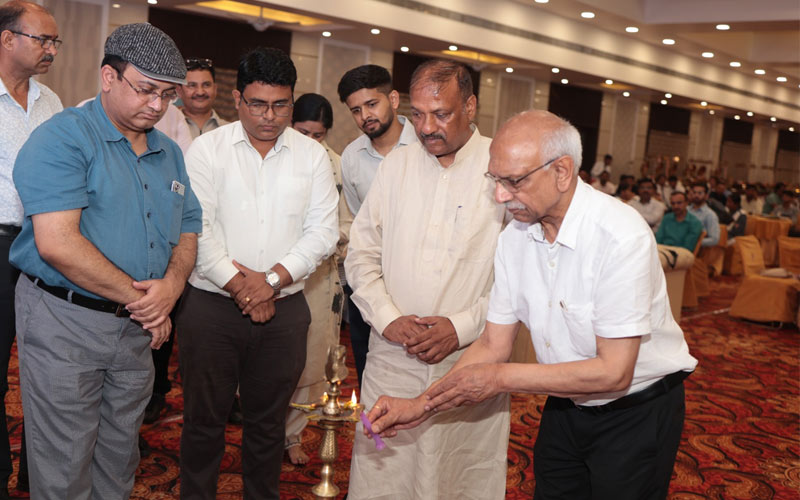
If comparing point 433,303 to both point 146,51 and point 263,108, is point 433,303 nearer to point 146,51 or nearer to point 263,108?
point 263,108

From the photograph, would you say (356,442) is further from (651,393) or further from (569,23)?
(569,23)

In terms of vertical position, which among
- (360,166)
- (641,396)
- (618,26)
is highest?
(618,26)

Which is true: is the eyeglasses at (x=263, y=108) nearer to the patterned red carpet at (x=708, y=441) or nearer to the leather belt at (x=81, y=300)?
the leather belt at (x=81, y=300)

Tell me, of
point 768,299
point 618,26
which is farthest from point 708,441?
point 618,26

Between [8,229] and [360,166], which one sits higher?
[360,166]

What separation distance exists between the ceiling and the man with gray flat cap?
23.5 ft

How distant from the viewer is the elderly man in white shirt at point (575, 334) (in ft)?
6.28

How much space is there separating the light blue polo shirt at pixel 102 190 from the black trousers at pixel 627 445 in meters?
1.34

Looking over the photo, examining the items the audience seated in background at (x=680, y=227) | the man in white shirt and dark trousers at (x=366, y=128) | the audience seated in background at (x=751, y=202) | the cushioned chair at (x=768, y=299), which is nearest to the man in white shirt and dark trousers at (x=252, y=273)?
the man in white shirt and dark trousers at (x=366, y=128)

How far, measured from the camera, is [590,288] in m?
1.99

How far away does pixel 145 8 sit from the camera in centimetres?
1039

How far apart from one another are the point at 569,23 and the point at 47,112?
1109 cm

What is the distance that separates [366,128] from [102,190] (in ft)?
5.01

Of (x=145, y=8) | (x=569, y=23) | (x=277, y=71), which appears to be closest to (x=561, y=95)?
(x=569, y=23)
